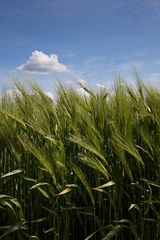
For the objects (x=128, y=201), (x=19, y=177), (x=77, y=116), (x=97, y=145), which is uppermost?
(x=77, y=116)

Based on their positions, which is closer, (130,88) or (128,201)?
(128,201)

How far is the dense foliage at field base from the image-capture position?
1.93 metres

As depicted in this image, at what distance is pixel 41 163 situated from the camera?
195 cm

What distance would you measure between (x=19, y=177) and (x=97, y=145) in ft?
1.64

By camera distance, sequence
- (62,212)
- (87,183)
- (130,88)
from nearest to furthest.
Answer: (87,183) → (62,212) → (130,88)

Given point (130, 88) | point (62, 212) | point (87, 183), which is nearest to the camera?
point (87, 183)

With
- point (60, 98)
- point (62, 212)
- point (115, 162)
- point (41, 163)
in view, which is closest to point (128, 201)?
point (115, 162)

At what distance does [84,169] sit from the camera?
2.01 meters

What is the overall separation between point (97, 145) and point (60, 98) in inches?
17.6

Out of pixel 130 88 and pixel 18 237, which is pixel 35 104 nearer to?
pixel 130 88

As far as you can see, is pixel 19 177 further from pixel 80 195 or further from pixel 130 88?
pixel 130 88

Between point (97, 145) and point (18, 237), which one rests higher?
point (97, 145)

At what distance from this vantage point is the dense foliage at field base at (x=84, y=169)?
6.32 ft

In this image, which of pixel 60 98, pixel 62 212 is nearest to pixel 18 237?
pixel 62 212
